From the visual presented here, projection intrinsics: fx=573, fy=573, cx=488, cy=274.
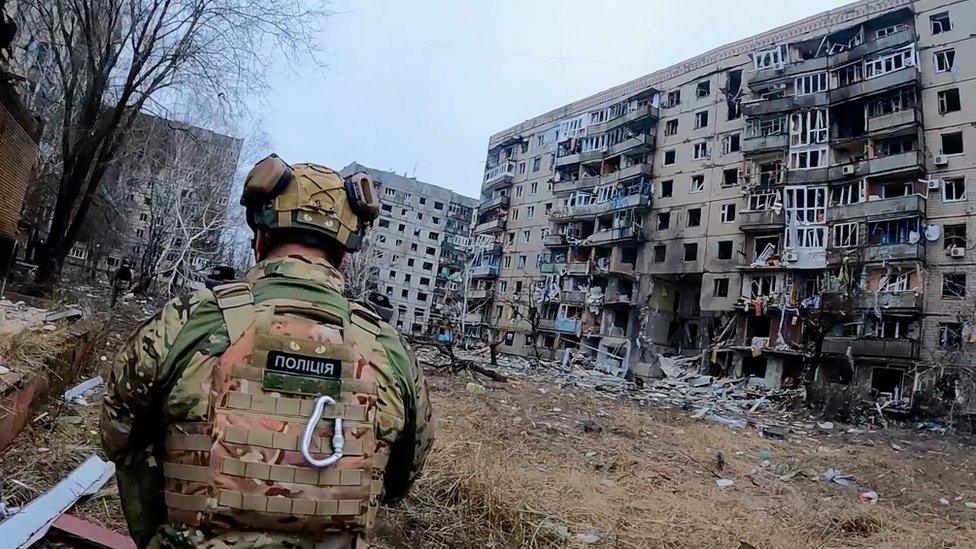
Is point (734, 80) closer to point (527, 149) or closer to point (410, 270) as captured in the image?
point (527, 149)

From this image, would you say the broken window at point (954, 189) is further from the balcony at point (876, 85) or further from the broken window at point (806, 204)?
the balcony at point (876, 85)

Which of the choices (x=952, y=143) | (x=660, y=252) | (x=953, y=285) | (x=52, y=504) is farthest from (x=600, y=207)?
(x=52, y=504)

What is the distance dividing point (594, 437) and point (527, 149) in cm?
3677

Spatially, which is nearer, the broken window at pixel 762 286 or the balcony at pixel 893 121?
the balcony at pixel 893 121

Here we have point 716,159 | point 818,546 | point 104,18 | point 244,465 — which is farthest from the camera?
point 716,159

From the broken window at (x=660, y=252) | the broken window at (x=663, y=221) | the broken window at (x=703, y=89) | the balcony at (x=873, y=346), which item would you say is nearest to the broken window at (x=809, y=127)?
the broken window at (x=703, y=89)

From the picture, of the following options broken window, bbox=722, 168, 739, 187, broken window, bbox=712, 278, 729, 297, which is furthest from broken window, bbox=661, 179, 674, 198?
broken window, bbox=712, 278, 729, 297

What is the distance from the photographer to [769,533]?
4551 millimetres

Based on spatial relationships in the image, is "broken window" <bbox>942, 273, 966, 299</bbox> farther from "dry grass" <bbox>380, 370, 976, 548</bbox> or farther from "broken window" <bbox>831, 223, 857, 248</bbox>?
"dry grass" <bbox>380, 370, 976, 548</bbox>

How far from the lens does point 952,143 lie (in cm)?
2211

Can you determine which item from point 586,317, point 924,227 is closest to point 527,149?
point 586,317

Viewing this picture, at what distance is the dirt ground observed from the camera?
149 inches

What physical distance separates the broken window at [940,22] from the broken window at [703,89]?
32.3 ft

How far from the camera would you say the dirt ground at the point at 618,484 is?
3783mm
